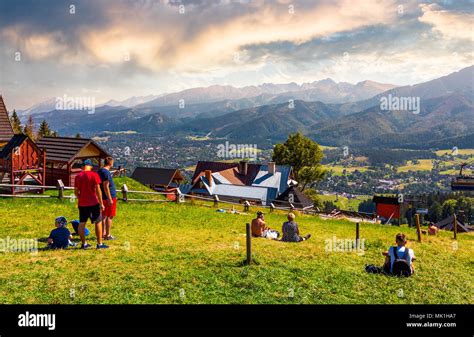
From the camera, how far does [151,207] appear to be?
26281mm

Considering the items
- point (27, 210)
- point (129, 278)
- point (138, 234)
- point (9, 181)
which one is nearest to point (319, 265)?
point (129, 278)

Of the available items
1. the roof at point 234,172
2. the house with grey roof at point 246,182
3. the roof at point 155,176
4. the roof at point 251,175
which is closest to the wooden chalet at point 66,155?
the house with grey roof at point 246,182

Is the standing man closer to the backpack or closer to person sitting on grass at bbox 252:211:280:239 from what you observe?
person sitting on grass at bbox 252:211:280:239

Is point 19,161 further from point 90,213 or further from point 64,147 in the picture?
point 90,213

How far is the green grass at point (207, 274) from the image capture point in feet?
32.8

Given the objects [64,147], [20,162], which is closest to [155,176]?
[64,147]

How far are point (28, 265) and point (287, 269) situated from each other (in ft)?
28.0

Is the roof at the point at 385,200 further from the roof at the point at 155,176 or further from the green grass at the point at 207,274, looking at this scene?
the green grass at the point at 207,274

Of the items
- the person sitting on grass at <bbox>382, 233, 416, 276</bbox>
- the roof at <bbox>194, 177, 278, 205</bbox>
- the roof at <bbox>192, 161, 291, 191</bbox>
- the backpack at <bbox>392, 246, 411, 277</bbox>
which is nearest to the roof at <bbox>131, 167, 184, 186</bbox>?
the roof at <bbox>192, 161, 291, 191</bbox>

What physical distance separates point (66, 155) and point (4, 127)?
8833 mm

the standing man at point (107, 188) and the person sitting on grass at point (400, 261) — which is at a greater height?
the standing man at point (107, 188)

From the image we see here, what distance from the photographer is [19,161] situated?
83.8ft

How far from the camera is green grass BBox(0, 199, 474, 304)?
393 inches
